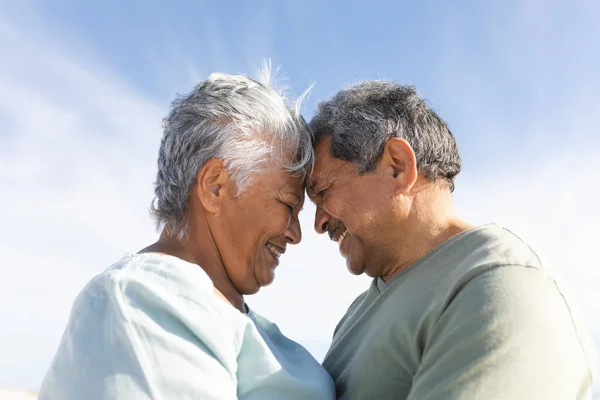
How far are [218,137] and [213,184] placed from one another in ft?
0.67

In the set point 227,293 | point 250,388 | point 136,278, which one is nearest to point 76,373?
point 136,278

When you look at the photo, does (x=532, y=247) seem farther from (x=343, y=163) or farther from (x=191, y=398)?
(x=191, y=398)

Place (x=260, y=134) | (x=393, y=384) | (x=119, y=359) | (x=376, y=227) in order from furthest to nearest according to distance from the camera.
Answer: (x=376, y=227)
(x=260, y=134)
(x=393, y=384)
(x=119, y=359)

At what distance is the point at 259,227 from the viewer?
2.90 m

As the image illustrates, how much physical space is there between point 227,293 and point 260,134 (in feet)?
2.41

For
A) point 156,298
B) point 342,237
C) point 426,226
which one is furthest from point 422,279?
point 156,298

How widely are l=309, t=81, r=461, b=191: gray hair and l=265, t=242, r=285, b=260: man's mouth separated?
53 centimetres

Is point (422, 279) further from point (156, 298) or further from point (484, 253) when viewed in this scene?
point (156, 298)

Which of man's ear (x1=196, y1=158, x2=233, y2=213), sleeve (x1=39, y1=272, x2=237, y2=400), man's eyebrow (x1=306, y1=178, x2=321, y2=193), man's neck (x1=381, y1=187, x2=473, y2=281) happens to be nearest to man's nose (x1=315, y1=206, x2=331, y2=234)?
man's eyebrow (x1=306, y1=178, x2=321, y2=193)

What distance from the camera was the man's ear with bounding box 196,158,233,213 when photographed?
2.70 m

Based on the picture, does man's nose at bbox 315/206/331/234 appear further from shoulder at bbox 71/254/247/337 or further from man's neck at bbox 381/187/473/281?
shoulder at bbox 71/254/247/337

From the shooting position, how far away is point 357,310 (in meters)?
3.25

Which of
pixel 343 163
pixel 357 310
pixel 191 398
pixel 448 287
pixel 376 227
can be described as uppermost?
pixel 343 163

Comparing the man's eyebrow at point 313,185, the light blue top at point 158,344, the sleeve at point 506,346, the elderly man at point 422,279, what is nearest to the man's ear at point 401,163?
the elderly man at point 422,279
